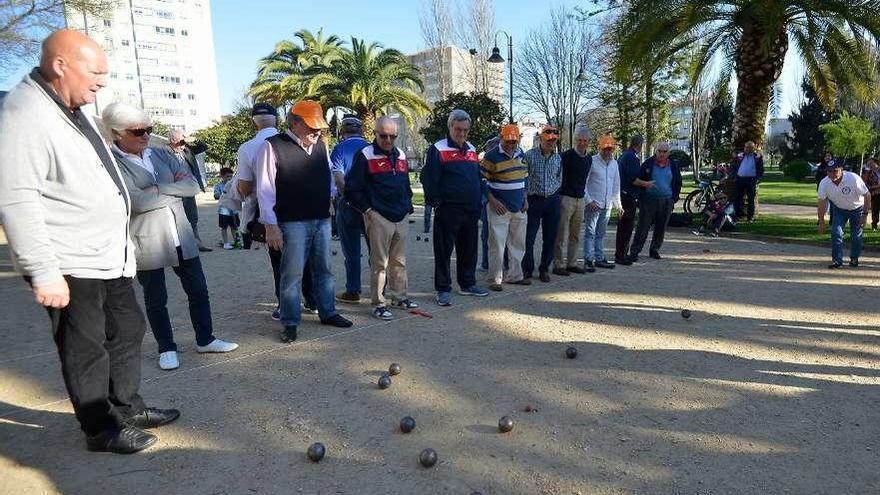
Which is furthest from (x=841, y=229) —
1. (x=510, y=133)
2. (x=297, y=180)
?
(x=297, y=180)

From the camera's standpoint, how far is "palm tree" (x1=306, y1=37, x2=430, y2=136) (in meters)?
25.0

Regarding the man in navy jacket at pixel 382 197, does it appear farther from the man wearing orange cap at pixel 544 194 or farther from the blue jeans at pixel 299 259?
the man wearing orange cap at pixel 544 194

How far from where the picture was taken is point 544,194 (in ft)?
22.9

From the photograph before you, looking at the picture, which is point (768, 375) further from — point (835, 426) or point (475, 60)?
point (475, 60)

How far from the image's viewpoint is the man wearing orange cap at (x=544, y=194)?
6.91 meters

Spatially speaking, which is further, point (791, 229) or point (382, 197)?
point (791, 229)

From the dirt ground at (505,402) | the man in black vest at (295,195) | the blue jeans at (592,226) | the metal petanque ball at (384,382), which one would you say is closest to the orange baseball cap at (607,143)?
the blue jeans at (592,226)

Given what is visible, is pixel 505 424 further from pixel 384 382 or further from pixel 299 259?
pixel 299 259

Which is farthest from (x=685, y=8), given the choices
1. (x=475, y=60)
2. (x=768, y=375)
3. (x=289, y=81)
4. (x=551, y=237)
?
(x=475, y=60)

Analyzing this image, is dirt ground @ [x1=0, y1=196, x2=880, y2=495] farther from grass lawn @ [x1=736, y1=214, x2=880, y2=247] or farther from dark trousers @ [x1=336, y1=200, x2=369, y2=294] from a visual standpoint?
grass lawn @ [x1=736, y1=214, x2=880, y2=247]

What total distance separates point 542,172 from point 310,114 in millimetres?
3497

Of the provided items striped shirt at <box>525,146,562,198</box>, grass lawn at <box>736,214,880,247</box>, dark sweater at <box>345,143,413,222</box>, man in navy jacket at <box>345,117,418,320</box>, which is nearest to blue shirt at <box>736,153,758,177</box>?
grass lawn at <box>736,214,880,247</box>

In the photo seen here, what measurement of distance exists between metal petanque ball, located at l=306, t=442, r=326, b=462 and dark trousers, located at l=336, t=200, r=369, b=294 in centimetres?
339

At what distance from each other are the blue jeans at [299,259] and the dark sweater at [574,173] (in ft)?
12.4
